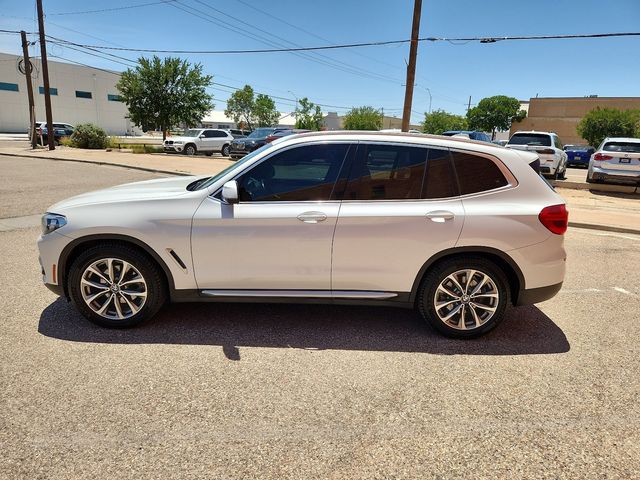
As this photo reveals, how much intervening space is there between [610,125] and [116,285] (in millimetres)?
55920

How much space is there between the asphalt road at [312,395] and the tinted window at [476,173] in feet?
4.39

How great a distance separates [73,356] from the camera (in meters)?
3.40

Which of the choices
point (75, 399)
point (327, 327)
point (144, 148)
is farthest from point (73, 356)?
A: point (144, 148)

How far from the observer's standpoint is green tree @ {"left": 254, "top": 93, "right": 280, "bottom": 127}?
100938 mm

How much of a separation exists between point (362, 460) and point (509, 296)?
2.07 metres

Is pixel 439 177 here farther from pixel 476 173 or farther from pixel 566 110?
pixel 566 110

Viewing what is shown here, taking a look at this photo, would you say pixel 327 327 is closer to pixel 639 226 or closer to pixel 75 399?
pixel 75 399

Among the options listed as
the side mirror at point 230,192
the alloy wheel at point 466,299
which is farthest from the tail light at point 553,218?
the side mirror at point 230,192

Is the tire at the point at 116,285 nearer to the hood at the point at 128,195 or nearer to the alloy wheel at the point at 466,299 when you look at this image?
the hood at the point at 128,195

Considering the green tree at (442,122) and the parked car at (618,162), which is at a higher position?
the green tree at (442,122)

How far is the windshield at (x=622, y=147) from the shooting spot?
1365cm

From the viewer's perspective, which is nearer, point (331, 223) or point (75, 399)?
point (75, 399)

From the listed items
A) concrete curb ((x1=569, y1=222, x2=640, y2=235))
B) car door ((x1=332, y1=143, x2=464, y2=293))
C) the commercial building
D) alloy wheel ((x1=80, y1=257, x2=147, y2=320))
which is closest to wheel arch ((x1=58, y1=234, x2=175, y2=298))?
alloy wheel ((x1=80, y1=257, x2=147, y2=320))

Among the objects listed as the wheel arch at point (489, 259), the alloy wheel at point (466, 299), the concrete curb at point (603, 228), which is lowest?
the concrete curb at point (603, 228)
